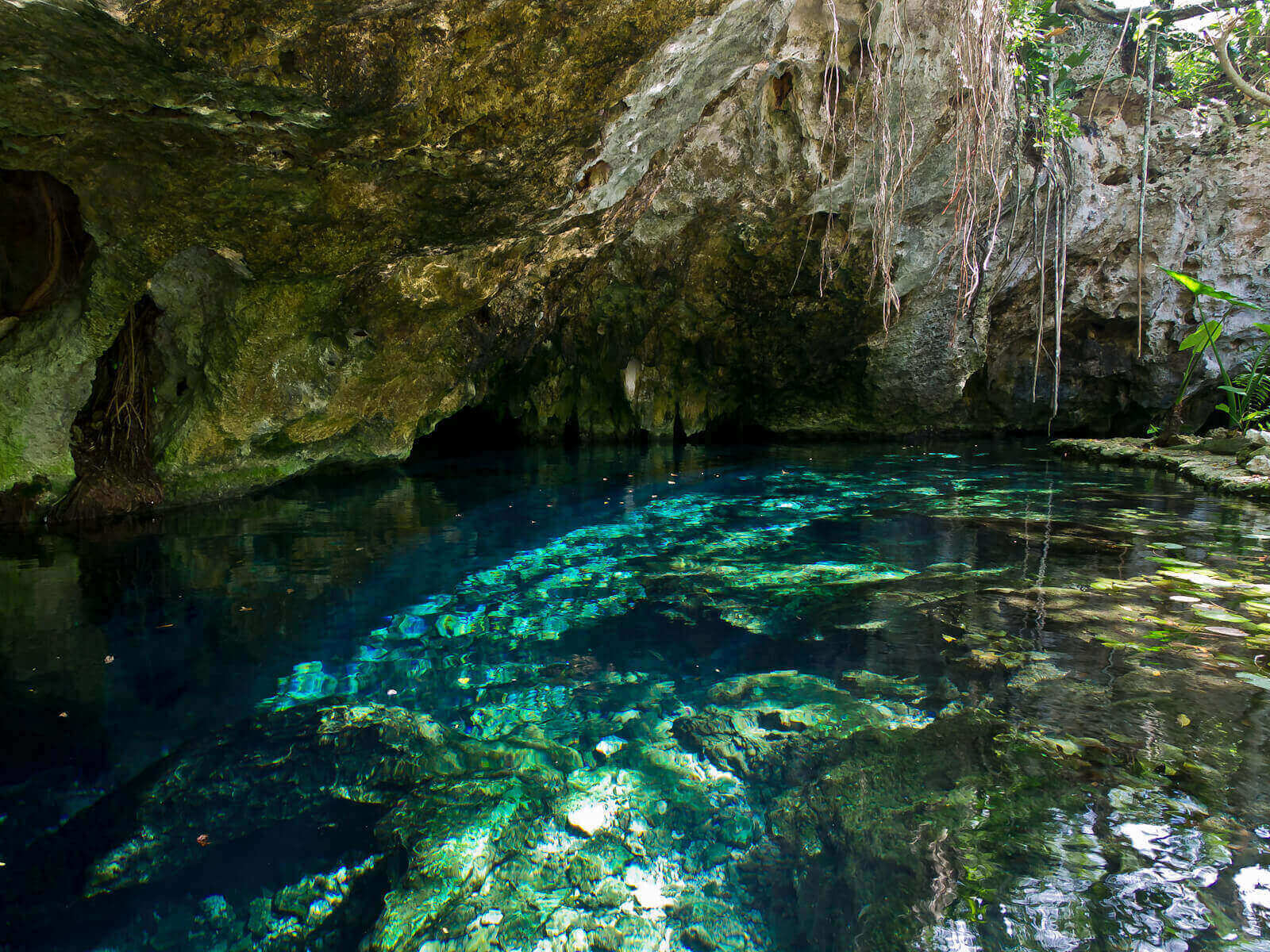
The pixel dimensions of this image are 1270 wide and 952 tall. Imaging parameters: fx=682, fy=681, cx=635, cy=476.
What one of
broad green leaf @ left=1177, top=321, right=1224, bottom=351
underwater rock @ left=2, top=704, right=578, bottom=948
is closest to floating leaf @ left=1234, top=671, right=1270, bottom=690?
underwater rock @ left=2, top=704, right=578, bottom=948

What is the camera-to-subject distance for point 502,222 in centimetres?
549

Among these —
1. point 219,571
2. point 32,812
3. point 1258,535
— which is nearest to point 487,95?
point 219,571

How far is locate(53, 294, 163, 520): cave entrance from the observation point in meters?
5.43

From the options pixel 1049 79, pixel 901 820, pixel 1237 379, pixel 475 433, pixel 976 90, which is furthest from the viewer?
pixel 475 433

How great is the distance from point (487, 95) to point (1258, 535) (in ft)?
18.9

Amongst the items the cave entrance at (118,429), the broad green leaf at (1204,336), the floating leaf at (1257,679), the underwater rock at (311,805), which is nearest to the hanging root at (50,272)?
the cave entrance at (118,429)

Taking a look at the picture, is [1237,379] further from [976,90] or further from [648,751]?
[648,751]

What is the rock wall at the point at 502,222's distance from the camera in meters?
3.51

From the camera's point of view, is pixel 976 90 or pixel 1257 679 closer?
pixel 1257 679

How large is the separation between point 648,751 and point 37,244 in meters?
5.75

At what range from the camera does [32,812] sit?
1756 mm

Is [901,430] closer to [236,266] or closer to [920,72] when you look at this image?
[920,72]

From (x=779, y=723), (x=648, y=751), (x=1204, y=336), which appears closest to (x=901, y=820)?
(x=779, y=723)

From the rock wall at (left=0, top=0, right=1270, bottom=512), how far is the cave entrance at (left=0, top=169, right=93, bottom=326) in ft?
0.09
